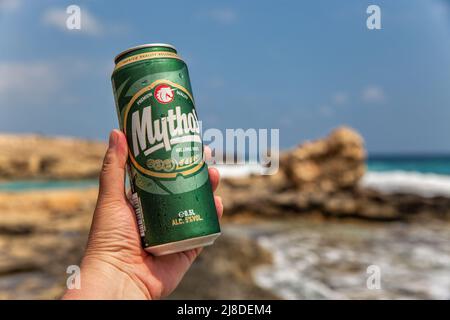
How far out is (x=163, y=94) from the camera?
190 centimetres

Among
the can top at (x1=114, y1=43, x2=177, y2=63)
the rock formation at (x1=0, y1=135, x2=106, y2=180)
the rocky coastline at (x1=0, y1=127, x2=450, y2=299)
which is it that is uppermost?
the rock formation at (x1=0, y1=135, x2=106, y2=180)

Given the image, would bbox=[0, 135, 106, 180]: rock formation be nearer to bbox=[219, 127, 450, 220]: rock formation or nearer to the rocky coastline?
the rocky coastline

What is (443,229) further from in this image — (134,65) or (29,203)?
(29,203)

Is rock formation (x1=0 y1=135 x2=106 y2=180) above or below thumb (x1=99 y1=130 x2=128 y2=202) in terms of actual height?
above

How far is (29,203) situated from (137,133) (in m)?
12.3

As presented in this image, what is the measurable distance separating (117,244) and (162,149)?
0.50 m

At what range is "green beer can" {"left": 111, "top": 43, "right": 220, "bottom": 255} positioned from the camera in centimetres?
187

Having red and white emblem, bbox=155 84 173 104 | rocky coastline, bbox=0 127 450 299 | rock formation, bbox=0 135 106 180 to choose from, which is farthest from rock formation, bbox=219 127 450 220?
rock formation, bbox=0 135 106 180

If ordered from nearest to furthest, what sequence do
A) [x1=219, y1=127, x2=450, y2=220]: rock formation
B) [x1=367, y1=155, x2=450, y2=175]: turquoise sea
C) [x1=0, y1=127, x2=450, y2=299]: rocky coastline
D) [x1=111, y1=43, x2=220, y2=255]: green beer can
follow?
[x1=111, y1=43, x2=220, y2=255]: green beer can
[x1=0, y1=127, x2=450, y2=299]: rocky coastline
[x1=219, y1=127, x2=450, y2=220]: rock formation
[x1=367, y1=155, x2=450, y2=175]: turquoise sea

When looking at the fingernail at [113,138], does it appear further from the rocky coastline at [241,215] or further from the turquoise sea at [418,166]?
the turquoise sea at [418,166]

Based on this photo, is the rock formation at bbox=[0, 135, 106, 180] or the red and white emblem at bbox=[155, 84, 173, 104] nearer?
the red and white emblem at bbox=[155, 84, 173, 104]

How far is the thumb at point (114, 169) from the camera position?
1950 mm

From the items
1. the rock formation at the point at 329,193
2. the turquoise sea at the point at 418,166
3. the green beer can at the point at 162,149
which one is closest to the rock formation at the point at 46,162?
the rock formation at the point at 329,193

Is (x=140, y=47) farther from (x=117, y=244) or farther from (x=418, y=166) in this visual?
(x=418, y=166)
